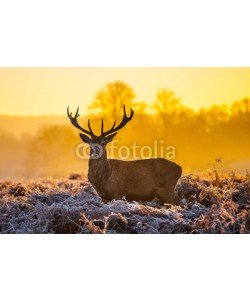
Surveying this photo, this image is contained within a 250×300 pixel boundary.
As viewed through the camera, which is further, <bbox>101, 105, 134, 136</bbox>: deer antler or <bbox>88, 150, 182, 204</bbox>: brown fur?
<bbox>88, 150, 182, 204</bbox>: brown fur

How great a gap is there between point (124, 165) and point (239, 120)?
4.17 feet

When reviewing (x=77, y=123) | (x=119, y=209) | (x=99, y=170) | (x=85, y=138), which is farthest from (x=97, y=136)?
(x=119, y=209)

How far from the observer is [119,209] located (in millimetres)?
8055

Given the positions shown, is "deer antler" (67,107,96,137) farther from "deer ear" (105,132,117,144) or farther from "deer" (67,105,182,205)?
"deer ear" (105,132,117,144)

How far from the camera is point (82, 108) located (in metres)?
8.20

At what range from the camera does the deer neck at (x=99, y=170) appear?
8.28m

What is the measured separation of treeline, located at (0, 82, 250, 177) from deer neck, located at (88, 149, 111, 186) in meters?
0.08

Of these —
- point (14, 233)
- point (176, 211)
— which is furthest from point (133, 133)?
point (14, 233)

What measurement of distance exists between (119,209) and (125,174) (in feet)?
1.76

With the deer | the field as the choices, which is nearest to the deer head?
the deer

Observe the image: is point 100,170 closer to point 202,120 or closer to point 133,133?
point 133,133

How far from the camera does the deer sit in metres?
8.25

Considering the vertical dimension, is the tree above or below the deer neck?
above

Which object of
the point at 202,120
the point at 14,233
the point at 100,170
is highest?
the point at 202,120
